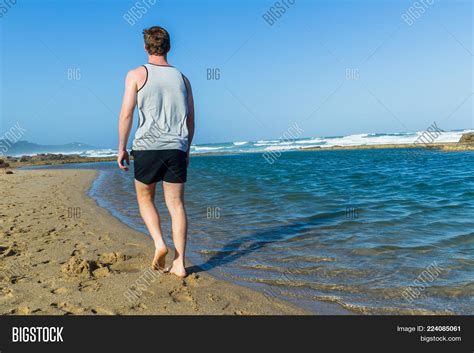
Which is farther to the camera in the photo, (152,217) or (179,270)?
(152,217)

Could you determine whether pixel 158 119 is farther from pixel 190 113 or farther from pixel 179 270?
Answer: pixel 179 270

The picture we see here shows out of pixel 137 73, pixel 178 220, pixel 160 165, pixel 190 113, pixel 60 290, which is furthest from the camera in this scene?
pixel 178 220

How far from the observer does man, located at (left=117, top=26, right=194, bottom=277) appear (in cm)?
361

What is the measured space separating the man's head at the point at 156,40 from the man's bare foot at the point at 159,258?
2016 mm

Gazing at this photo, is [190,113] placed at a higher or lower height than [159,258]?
higher

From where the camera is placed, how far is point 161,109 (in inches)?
A: 144

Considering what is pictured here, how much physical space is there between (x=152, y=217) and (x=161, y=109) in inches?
46.3

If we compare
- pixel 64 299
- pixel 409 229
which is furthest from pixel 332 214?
pixel 64 299

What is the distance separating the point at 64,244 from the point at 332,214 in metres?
4.77

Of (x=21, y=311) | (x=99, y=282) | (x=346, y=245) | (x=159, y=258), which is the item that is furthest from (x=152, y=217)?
(x=346, y=245)

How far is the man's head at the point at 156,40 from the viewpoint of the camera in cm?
371

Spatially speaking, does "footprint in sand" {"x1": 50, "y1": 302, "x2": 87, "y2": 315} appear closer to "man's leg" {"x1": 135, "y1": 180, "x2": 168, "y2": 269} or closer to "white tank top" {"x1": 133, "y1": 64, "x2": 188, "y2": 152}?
"man's leg" {"x1": 135, "y1": 180, "x2": 168, "y2": 269}
